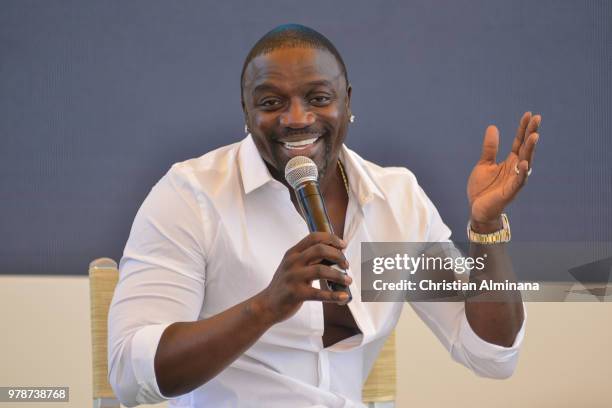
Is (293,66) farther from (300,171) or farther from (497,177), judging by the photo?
(497,177)

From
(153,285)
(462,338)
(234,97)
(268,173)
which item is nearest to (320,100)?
(268,173)

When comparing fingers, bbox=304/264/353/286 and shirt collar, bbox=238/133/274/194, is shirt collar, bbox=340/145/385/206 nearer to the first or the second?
shirt collar, bbox=238/133/274/194

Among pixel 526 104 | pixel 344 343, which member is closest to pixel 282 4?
pixel 526 104

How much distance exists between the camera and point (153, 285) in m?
1.51

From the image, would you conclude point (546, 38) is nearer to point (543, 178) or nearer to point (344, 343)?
point (543, 178)

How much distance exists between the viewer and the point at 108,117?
274 cm

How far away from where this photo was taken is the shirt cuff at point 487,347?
1700 millimetres

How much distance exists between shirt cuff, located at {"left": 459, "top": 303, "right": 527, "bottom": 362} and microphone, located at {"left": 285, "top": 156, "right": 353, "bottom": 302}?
0.55 metres

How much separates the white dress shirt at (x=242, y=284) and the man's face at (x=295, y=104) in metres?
0.11

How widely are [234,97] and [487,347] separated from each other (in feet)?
4.31

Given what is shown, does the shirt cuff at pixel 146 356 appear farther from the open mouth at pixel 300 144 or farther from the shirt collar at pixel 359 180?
the shirt collar at pixel 359 180

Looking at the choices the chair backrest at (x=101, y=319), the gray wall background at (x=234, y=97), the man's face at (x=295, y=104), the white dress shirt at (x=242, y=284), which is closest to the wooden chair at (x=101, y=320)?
the chair backrest at (x=101, y=319)

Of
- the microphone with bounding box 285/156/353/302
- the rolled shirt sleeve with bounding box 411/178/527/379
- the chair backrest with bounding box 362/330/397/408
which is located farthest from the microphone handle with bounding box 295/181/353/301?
the chair backrest with bounding box 362/330/397/408

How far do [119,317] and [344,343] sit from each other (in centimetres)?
43
